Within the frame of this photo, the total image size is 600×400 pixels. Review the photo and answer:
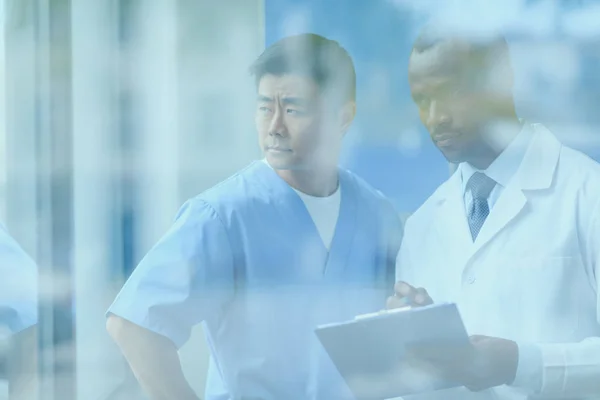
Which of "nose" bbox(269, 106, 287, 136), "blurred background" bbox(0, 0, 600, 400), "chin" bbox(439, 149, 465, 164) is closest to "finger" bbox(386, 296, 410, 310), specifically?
"blurred background" bbox(0, 0, 600, 400)

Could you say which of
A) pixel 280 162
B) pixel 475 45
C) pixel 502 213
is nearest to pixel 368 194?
pixel 280 162

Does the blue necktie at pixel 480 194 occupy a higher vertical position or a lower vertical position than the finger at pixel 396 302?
higher

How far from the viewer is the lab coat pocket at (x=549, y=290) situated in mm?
1650

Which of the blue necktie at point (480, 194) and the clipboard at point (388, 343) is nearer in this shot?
the clipboard at point (388, 343)

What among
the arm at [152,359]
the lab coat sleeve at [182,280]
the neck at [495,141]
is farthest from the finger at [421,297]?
the arm at [152,359]

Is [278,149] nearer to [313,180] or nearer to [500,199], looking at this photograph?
[313,180]

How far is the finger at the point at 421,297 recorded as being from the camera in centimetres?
166

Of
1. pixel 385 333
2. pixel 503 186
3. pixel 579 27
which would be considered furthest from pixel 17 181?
pixel 579 27

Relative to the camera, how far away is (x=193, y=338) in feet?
5.41

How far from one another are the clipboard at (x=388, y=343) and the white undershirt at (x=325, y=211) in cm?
21

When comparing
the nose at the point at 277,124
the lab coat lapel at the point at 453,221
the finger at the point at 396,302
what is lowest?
the finger at the point at 396,302

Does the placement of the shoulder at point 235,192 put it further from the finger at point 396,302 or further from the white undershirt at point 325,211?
the finger at point 396,302

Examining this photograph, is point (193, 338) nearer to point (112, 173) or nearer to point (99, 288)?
point (99, 288)

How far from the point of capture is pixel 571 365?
167cm
